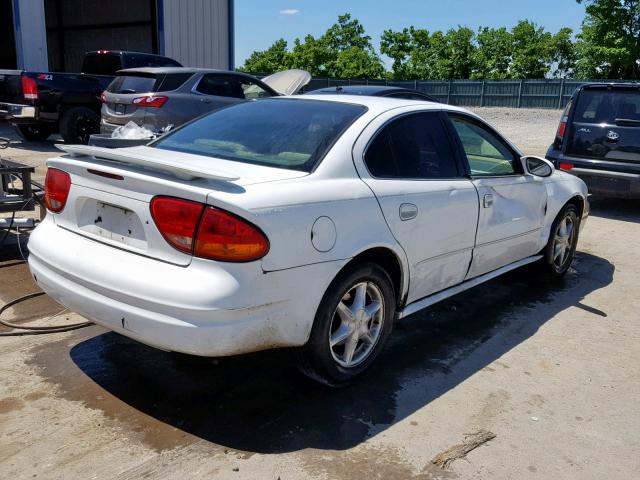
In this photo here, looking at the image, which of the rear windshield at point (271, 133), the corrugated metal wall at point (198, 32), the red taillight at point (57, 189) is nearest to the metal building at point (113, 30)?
the corrugated metal wall at point (198, 32)

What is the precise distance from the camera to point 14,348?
12.6 feet

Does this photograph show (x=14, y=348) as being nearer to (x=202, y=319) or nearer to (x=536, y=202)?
(x=202, y=319)

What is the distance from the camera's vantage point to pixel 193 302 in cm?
278

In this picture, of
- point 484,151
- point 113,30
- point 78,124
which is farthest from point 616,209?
point 113,30

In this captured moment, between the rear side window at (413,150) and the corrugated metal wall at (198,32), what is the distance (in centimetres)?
1758

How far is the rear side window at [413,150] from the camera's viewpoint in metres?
3.65

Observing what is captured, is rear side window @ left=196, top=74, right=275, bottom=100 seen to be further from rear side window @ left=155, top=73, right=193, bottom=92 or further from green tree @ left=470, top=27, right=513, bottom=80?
green tree @ left=470, top=27, right=513, bottom=80

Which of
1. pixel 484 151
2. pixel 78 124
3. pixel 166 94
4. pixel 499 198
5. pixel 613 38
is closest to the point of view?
pixel 499 198

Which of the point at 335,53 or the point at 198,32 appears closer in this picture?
the point at 198,32

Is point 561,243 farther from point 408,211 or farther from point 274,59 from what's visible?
point 274,59

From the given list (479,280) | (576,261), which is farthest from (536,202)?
(576,261)

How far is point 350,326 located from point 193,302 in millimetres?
987

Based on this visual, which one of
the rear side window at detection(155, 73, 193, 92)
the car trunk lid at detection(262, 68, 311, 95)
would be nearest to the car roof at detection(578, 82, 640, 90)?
the car trunk lid at detection(262, 68, 311, 95)

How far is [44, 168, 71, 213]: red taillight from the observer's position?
347 cm
